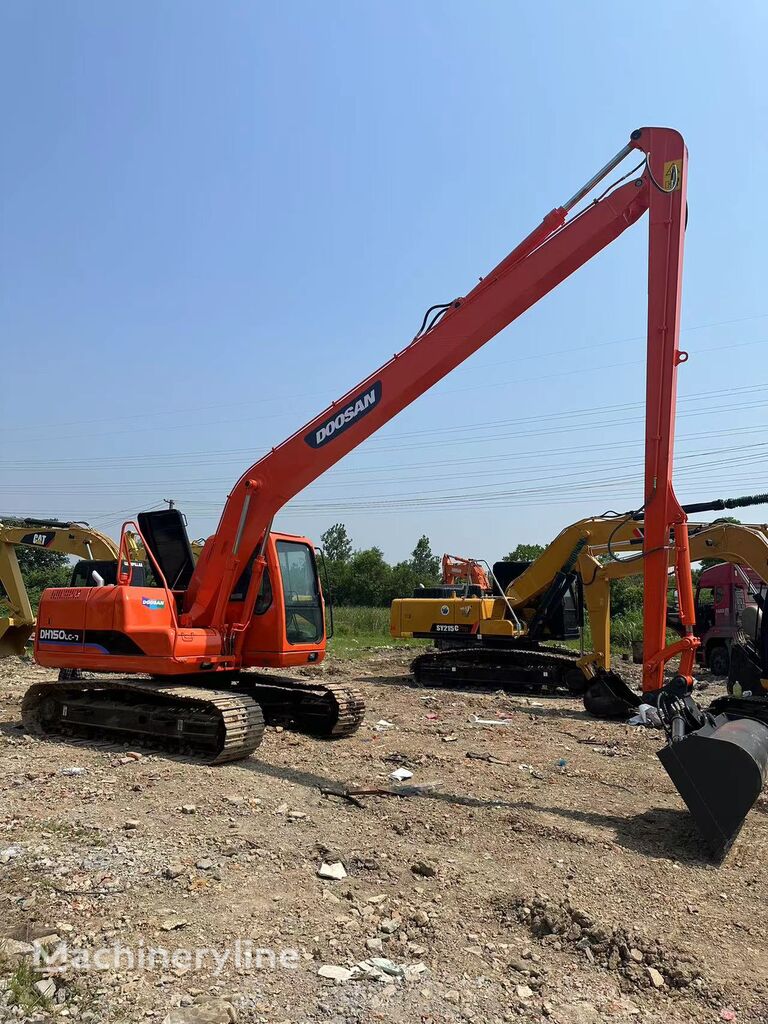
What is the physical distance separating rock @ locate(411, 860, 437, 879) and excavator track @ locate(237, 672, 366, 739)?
4.08 m

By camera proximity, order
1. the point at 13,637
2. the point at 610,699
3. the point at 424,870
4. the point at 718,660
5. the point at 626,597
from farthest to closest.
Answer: the point at 626,597, the point at 718,660, the point at 13,637, the point at 610,699, the point at 424,870

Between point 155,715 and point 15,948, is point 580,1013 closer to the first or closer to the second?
point 15,948

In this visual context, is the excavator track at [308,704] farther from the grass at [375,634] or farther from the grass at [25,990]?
the grass at [375,634]

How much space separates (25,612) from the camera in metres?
17.9

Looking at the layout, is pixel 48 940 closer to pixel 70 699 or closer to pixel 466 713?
pixel 70 699

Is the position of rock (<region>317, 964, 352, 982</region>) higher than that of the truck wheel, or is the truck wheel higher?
the truck wheel

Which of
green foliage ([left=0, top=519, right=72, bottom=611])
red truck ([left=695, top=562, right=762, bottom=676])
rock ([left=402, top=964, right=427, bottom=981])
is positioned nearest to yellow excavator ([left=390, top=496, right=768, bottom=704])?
red truck ([left=695, top=562, right=762, bottom=676])

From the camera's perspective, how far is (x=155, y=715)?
8352 mm

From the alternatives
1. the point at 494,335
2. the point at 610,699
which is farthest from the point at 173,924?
the point at 610,699

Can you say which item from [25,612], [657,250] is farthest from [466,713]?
[25,612]

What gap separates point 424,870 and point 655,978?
1.69m

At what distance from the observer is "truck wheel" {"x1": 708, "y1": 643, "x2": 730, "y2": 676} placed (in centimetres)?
1814

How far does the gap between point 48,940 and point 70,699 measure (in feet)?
18.3

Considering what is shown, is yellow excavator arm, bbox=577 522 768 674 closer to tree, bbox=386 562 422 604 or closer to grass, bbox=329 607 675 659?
grass, bbox=329 607 675 659
